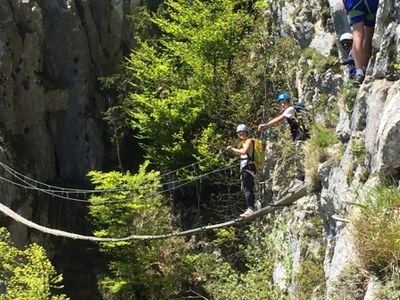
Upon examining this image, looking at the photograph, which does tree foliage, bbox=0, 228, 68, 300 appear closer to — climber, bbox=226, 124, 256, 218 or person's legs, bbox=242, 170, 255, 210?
person's legs, bbox=242, 170, 255, 210

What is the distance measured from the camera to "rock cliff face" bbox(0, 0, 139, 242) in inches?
705

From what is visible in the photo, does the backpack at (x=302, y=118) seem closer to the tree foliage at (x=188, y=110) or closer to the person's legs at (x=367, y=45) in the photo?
the person's legs at (x=367, y=45)

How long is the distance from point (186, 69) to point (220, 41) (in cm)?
150

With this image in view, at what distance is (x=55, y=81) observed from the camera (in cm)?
2033

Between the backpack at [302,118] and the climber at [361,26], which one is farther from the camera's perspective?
the backpack at [302,118]

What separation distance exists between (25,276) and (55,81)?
908 centimetres

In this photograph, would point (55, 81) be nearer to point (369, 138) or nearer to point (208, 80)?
point (208, 80)

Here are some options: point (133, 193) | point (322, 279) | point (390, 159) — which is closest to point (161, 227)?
point (133, 193)

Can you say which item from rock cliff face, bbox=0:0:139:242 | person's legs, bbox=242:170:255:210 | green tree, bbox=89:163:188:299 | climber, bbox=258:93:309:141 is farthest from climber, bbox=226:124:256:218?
rock cliff face, bbox=0:0:139:242

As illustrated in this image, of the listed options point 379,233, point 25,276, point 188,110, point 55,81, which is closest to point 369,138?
point 379,233

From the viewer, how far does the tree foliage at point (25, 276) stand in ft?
42.3

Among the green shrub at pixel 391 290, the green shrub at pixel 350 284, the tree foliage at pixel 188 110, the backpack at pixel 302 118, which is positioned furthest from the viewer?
the tree foliage at pixel 188 110

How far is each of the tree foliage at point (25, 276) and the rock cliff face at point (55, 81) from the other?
267 centimetres

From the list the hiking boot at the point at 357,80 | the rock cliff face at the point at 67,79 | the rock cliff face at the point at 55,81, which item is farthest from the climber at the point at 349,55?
the rock cliff face at the point at 55,81
